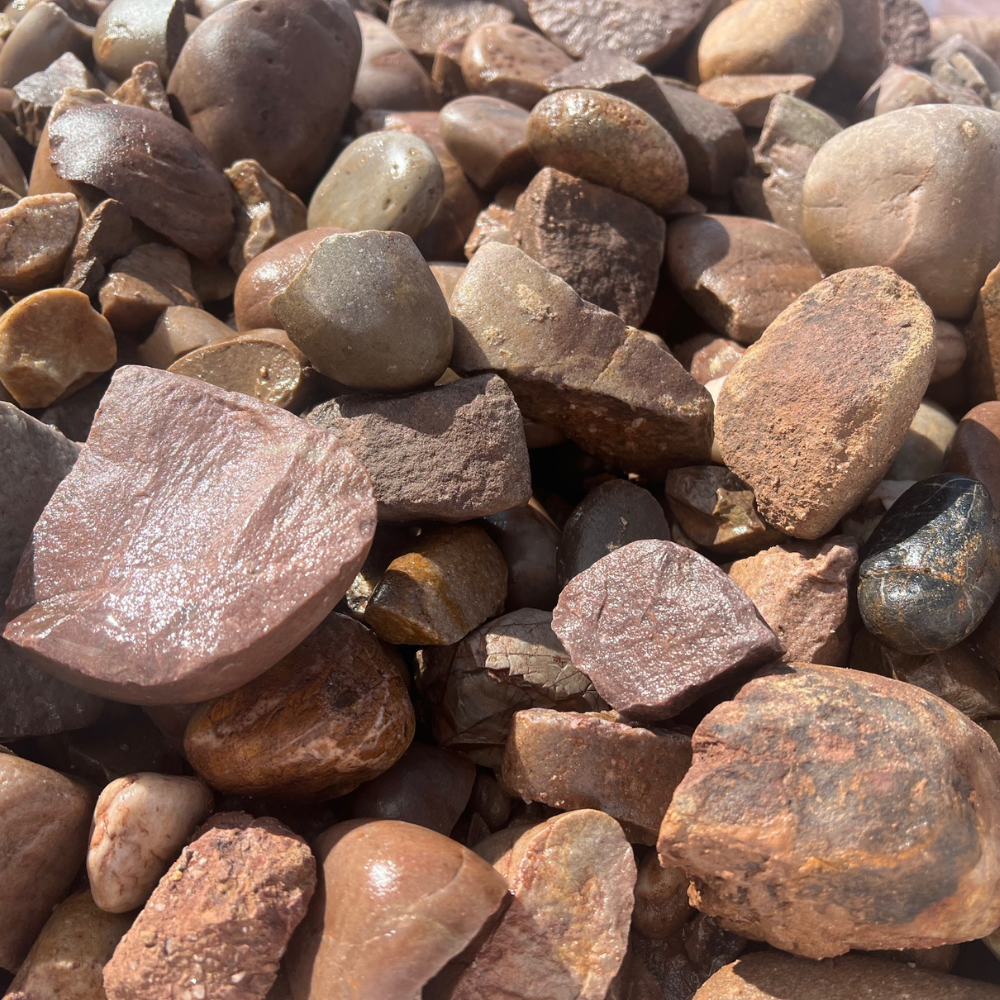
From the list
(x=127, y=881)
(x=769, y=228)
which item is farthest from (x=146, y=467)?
(x=769, y=228)

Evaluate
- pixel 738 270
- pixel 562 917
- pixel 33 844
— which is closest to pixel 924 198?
pixel 738 270

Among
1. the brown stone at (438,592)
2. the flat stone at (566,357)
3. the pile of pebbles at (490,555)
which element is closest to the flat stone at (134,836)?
the pile of pebbles at (490,555)

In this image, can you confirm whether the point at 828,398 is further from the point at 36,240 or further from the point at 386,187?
the point at 36,240

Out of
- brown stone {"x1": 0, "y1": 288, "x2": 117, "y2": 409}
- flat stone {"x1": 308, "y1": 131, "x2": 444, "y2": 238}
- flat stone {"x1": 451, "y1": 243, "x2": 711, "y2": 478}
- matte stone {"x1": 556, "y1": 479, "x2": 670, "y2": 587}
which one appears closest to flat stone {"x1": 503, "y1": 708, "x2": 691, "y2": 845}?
matte stone {"x1": 556, "y1": 479, "x2": 670, "y2": 587}

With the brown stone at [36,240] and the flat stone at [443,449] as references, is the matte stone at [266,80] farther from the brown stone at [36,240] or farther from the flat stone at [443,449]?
the flat stone at [443,449]

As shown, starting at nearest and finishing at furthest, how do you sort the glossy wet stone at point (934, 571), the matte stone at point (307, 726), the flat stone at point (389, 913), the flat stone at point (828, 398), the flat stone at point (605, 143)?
the flat stone at point (389, 913) → the matte stone at point (307, 726) → the glossy wet stone at point (934, 571) → the flat stone at point (828, 398) → the flat stone at point (605, 143)

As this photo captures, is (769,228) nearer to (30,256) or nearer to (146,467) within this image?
(146,467)

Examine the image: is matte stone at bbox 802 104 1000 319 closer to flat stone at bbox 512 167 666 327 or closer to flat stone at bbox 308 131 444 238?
flat stone at bbox 512 167 666 327

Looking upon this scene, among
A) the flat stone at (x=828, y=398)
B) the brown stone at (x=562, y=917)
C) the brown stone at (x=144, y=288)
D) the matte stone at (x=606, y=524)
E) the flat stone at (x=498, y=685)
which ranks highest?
the brown stone at (x=144, y=288)
